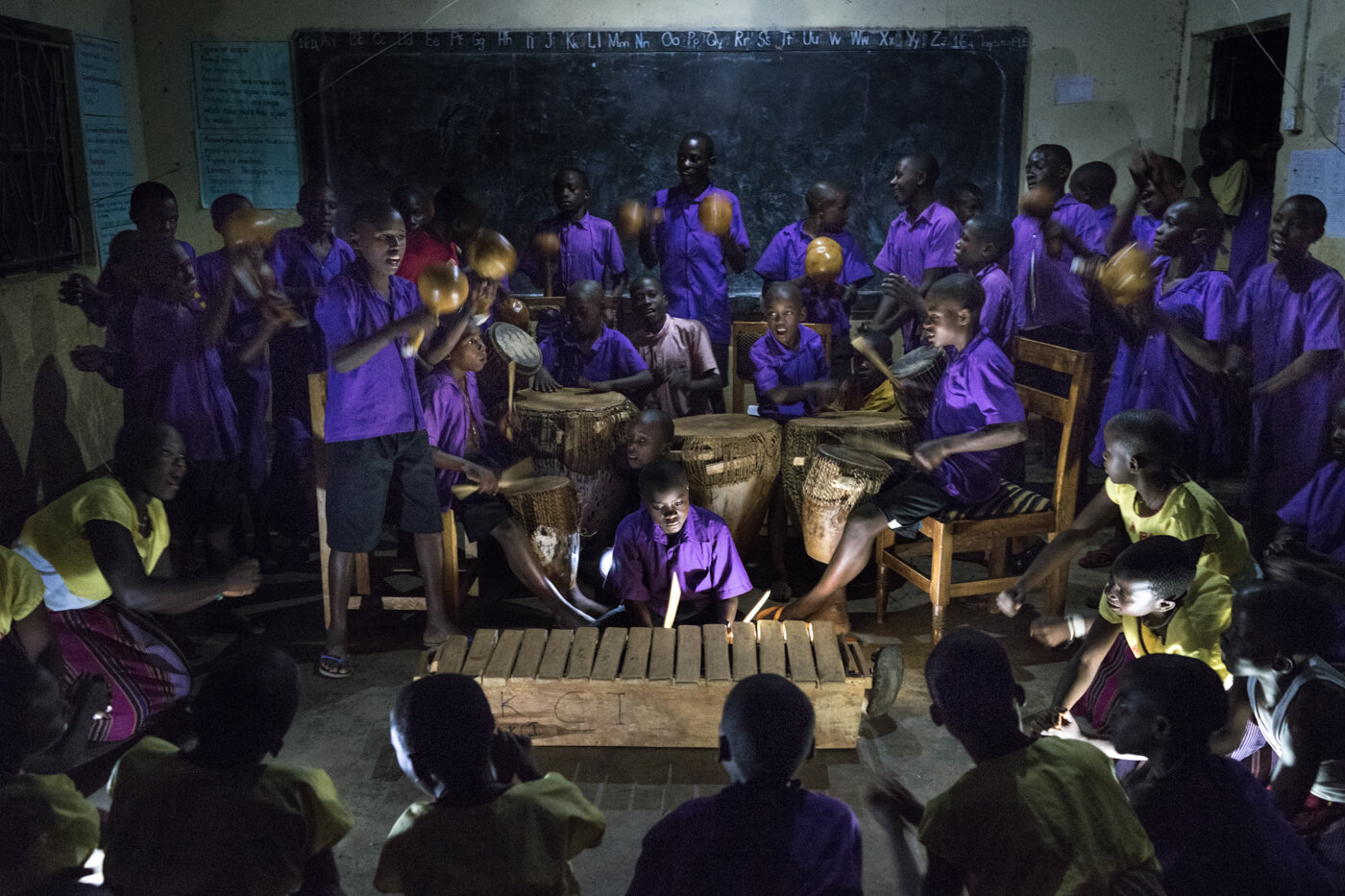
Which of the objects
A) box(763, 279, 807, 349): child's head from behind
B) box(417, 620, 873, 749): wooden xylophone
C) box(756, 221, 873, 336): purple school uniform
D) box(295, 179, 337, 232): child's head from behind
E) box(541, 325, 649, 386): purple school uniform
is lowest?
box(417, 620, 873, 749): wooden xylophone

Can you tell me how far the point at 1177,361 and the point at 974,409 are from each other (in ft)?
3.67

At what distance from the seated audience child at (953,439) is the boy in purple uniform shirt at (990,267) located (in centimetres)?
99

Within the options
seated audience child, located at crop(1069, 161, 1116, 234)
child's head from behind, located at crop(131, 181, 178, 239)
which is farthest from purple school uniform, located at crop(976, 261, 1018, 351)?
child's head from behind, located at crop(131, 181, 178, 239)

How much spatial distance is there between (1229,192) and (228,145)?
590cm

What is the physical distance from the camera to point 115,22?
6.56 m

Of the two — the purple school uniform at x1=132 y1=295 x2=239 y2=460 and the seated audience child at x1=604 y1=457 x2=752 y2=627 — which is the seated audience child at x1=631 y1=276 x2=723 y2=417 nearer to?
the seated audience child at x1=604 y1=457 x2=752 y2=627

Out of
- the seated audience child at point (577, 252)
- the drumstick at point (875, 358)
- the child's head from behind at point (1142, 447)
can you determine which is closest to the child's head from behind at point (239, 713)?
the child's head from behind at point (1142, 447)

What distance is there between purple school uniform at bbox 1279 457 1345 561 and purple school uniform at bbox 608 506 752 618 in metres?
1.91

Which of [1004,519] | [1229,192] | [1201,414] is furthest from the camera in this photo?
[1229,192]

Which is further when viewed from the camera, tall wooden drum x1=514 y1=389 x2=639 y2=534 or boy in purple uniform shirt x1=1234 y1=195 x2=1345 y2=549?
tall wooden drum x1=514 y1=389 x2=639 y2=534

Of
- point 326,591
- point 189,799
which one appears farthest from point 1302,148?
point 189,799

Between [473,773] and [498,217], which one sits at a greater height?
[498,217]

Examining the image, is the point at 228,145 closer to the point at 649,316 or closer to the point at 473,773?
the point at 649,316

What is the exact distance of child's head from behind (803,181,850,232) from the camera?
232 inches
